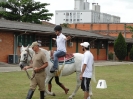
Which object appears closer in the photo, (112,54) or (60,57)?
(60,57)

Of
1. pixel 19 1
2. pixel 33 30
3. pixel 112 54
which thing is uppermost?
pixel 19 1

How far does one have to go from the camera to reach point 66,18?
148875 mm

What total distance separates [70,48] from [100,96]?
2850cm

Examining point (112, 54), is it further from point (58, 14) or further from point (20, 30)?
point (58, 14)

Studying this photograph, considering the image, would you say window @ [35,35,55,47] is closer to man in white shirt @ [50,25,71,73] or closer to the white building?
man in white shirt @ [50,25,71,73]

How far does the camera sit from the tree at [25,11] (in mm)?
60544

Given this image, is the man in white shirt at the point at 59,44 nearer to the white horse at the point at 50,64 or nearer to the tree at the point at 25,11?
the white horse at the point at 50,64

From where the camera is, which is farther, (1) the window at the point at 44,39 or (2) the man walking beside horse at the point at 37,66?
(1) the window at the point at 44,39

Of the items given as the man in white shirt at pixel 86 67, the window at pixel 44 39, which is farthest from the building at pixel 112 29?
the man in white shirt at pixel 86 67

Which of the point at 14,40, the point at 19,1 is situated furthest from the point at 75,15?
the point at 14,40

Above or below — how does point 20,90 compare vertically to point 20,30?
below

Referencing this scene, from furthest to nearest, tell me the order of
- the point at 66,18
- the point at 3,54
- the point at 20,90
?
1. the point at 66,18
2. the point at 3,54
3. the point at 20,90

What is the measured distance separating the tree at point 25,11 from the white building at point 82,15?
69.4 meters

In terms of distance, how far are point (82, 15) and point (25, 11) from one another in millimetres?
80786
